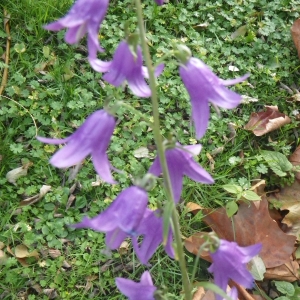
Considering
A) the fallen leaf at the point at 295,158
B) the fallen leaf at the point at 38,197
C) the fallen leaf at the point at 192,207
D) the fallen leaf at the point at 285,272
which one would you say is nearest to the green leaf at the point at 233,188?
the fallen leaf at the point at 192,207

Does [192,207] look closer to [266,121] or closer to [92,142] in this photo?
[266,121]

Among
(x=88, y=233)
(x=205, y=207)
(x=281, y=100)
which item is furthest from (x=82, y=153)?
(x=281, y=100)

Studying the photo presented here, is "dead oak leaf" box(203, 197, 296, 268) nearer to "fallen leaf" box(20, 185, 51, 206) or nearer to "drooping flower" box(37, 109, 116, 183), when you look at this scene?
"fallen leaf" box(20, 185, 51, 206)

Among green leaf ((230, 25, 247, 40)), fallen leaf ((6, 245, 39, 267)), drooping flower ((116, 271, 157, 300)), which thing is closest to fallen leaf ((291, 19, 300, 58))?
green leaf ((230, 25, 247, 40))

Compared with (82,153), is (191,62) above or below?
above

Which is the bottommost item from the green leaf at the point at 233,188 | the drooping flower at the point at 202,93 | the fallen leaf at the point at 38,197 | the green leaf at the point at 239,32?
the fallen leaf at the point at 38,197

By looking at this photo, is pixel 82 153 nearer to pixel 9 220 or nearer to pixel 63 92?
pixel 9 220

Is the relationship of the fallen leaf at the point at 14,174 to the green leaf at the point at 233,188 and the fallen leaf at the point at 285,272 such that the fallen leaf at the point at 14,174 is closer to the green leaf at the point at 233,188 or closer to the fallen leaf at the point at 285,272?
the green leaf at the point at 233,188

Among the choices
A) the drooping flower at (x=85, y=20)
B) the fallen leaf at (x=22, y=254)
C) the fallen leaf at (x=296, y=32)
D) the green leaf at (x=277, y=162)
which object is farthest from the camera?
the fallen leaf at (x=296, y=32)
